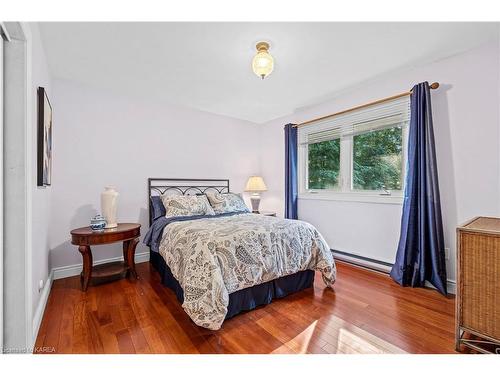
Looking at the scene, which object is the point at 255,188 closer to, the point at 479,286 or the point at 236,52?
the point at 236,52

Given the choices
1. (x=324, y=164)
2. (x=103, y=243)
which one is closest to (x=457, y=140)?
(x=324, y=164)

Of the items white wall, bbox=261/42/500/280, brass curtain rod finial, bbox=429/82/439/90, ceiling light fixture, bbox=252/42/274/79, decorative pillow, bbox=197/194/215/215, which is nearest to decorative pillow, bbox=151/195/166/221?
decorative pillow, bbox=197/194/215/215

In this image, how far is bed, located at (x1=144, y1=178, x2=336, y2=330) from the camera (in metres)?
1.66

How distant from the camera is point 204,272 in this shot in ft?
5.54

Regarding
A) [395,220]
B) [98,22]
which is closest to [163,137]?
[98,22]

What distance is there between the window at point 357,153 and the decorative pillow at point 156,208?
2.17m

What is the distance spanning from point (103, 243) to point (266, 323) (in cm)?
176

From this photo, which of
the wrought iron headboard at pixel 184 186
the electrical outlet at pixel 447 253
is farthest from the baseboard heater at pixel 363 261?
the wrought iron headboard at pixel 184 186

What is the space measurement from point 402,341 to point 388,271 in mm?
1308

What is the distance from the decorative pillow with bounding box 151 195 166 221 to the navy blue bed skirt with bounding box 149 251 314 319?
23.7 inches

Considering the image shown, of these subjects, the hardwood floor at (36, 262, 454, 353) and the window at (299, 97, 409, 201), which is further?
the window at (299, 97, 409, 201)

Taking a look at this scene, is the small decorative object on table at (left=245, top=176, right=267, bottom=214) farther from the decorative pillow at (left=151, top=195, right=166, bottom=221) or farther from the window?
the decorative pillow at (left=151, top=195, right=166, bottom=221)
